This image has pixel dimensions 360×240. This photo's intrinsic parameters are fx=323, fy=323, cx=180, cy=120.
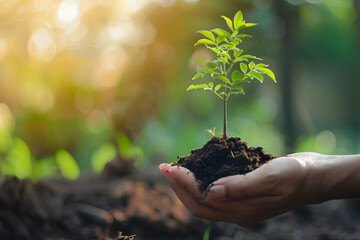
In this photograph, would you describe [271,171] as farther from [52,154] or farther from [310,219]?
[52,154]

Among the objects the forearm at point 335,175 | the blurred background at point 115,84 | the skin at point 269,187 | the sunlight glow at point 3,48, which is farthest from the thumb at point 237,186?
the sunlight glow at point 3,48

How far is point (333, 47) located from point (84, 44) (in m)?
4.69

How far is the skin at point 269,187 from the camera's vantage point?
960mm

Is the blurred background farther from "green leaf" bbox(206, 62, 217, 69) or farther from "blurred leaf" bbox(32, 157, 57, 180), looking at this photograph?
"green leaf" bbox(206, 62, 217, 69)

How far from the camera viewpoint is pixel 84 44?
327 centimetres

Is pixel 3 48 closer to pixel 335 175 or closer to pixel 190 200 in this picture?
pixel 190 200

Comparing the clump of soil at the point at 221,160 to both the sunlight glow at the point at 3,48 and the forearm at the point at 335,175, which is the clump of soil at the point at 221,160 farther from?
the sunlight glow at the point at 3,48

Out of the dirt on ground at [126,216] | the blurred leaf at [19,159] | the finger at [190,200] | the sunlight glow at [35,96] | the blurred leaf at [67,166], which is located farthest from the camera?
the sunlight glow at [35,96]

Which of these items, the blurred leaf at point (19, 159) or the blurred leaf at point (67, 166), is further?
the blurred leaf at point (67, 166)

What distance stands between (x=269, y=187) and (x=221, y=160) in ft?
0.61

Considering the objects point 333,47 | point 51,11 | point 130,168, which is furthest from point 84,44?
point 333,47

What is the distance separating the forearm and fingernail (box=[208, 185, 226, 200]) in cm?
37

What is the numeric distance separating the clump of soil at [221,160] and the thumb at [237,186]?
0.20ft

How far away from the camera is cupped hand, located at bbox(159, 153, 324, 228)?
0.96m
